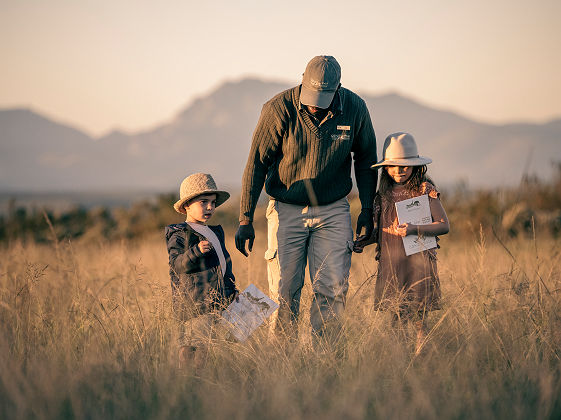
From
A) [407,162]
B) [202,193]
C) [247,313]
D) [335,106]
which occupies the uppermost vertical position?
[335,106]

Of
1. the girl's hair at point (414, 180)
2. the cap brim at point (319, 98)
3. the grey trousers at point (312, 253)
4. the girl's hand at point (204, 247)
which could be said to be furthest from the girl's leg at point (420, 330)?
the cap brim at point (319, 98)

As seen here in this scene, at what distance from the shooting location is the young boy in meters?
3.91

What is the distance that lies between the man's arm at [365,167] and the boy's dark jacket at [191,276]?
3.65 ft

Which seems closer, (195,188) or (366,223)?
(195,188)

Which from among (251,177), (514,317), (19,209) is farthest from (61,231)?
(514,317)

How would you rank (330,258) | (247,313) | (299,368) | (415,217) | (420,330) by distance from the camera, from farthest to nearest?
(330,258)
(415,217)
(420,330)
(247,313)
(299,368)

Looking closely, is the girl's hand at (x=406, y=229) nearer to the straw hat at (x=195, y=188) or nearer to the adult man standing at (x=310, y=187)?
the adult man standing at (x=310, y=187)

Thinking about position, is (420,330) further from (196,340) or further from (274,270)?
(196,340)

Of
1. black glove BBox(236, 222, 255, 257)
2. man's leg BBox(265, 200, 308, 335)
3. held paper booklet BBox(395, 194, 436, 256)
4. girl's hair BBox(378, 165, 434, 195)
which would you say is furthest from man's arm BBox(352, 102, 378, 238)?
black glove BBox(236, 222, 255, 257)

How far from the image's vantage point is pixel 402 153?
4293mm

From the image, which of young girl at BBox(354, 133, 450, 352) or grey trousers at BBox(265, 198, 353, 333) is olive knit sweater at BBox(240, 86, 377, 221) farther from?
young girl at BBox(354, 133, 450, 352)

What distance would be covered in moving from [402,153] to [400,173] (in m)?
0.14

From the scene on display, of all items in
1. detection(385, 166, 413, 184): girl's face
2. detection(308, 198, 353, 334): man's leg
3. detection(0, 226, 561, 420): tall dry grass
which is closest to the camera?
detection(0, 226, 561, 420): tall dry grass

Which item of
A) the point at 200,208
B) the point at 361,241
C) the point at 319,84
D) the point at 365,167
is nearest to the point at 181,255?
the point at 200,208
